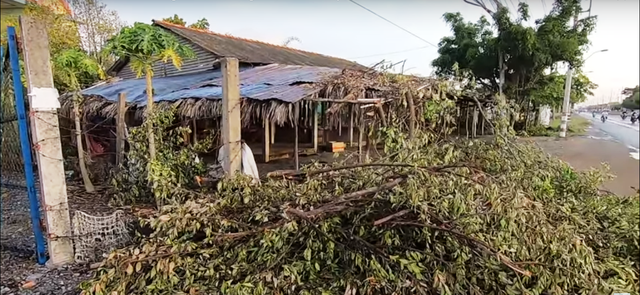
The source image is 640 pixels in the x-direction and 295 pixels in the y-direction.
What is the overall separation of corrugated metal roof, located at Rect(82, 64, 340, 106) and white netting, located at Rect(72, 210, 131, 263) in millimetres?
1279

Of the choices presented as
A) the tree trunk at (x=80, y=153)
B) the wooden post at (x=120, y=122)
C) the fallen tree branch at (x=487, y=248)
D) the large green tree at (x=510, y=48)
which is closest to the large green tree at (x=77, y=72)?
the tree trunk at (x=80, y=153)

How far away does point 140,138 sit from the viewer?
3191mm

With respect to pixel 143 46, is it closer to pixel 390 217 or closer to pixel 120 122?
pixel 120 122

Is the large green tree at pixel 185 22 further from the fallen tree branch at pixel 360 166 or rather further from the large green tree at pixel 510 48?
the large green tree at pixel 510 48

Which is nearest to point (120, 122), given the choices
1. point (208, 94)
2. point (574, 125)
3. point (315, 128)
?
point (208, 94)

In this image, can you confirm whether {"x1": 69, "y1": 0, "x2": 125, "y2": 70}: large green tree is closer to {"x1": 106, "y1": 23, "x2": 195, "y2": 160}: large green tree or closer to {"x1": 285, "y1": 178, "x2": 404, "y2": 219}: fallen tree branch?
{"x1": 106, "y1": 23, "x2": 195, "y2": 160}: large green tree

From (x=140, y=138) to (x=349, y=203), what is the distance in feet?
6.89

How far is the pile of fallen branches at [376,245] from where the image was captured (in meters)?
1.72

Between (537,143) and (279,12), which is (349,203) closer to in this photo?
(279,12)

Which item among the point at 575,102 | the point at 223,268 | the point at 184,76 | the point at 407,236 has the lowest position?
the point at 223,268

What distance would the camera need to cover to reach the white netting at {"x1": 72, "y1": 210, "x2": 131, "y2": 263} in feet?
8.17

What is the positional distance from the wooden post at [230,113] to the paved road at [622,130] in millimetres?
2204

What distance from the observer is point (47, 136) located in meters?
2.35

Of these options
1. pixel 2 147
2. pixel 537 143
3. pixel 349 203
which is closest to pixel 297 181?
pixel 349 203
